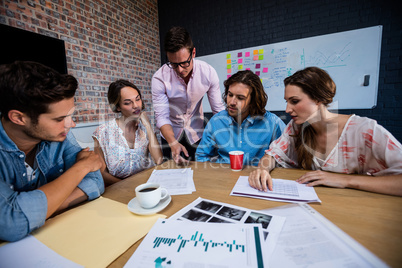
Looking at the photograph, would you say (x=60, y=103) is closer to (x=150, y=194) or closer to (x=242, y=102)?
(x=150, y=194)

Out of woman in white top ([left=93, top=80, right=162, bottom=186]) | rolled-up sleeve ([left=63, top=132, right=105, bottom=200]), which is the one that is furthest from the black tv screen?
rolled-up sleeve ([left=63, top=132, right=105, bottom=200])

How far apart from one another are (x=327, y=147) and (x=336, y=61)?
2.19 meters

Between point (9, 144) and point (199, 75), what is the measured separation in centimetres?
161

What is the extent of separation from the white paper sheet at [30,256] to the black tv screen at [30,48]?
2.03 m

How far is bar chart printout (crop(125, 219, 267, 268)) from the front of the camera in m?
0.48

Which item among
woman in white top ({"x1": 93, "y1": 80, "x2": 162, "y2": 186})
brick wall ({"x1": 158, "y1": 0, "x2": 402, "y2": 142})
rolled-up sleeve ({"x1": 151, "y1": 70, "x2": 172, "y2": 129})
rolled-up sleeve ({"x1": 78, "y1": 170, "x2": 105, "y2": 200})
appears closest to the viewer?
rolled-up sleeve ({"x1": 78, "y1": 170, "x2": 105, "y2": 200})

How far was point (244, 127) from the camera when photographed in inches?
64.4

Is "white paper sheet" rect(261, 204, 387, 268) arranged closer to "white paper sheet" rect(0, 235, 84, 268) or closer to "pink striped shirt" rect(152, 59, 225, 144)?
"white paper sheet" rect(0, 235, 84, 268)

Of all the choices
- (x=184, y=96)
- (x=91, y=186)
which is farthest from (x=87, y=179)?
(x=184, y=96)

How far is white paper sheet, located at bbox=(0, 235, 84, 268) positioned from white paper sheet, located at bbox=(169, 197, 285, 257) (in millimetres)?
325

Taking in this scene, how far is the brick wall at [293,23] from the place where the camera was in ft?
8.05

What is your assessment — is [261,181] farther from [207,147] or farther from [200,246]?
[207,147]

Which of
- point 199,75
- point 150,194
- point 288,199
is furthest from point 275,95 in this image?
point 150,194

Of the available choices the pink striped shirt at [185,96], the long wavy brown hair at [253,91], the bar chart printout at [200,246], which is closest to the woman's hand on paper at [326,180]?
the bar chart printout at [200,246]
